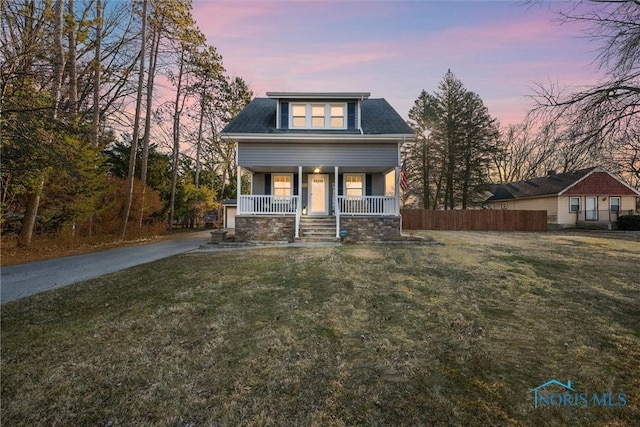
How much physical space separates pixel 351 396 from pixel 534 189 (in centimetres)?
3171

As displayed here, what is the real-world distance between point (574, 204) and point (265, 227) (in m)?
26.4

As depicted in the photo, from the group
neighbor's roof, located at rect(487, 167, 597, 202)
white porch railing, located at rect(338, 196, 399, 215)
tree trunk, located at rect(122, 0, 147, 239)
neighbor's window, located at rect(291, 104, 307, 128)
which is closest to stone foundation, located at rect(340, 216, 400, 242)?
white porch railing, located at rect(338, 196, 399, 215)

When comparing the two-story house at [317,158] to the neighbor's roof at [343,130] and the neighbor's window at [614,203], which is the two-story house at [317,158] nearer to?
the neighbor's roof at [343,130]

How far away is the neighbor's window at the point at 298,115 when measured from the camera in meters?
13.1

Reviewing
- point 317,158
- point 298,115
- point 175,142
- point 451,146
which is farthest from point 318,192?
point 451,146

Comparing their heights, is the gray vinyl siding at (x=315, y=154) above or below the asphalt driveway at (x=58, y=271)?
above

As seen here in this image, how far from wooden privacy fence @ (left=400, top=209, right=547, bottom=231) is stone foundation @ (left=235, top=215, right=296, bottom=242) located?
11.6 metres

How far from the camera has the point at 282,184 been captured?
544 inches

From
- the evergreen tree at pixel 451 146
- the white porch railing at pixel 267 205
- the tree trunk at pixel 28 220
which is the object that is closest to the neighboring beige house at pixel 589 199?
the evergreen tree at pixel 451 146

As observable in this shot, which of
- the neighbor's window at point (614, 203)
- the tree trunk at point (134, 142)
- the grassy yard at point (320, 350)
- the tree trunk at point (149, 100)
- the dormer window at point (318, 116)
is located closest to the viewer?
the grassy yard at point (320, 350)

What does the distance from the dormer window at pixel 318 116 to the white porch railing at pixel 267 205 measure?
3.42m

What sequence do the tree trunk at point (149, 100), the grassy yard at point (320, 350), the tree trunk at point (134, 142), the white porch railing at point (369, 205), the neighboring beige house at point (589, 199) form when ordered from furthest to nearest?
1. the neighboring beige house at point (589, 199)
2. the tree trunk at point (149, 100)
3. the tree trunk at point (134, 142)
4. the white porch railing at point (369, 205)
5. the grassy yard at point (320, 350)

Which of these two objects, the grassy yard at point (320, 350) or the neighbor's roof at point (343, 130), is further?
the neighbor's roof at point (343, 130)

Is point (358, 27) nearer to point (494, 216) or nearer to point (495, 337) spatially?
point (495, 337)
